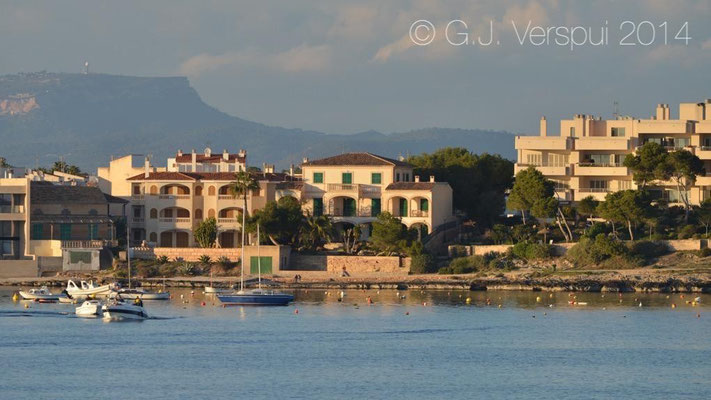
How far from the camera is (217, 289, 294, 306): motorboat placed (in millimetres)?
91625

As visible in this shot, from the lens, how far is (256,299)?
301ft

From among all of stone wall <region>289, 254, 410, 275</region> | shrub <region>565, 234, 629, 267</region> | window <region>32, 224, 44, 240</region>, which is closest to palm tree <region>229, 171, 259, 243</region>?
stone wall <region>289, 254, 410, 275</region>

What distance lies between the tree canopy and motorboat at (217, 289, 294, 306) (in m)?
26.5

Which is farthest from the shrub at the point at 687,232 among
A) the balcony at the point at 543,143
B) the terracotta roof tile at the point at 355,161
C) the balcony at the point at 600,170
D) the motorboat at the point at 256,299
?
the motorboat at the point at 256,299

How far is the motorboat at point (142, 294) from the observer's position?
93.6 m

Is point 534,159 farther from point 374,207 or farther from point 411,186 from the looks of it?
point 374,207

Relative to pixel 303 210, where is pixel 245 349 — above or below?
below

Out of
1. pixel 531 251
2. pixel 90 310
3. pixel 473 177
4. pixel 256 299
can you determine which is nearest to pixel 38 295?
pixel 90 310

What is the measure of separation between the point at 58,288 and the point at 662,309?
40.8 m

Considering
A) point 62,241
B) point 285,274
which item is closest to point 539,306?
point 285,274

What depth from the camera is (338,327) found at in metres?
80.6

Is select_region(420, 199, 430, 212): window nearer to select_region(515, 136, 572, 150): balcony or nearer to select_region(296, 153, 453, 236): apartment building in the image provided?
select_region(296, 153, 453, 236): apartment building

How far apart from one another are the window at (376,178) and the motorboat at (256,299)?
70.4 feet

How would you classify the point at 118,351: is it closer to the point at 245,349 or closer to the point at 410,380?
the point at 245,349
